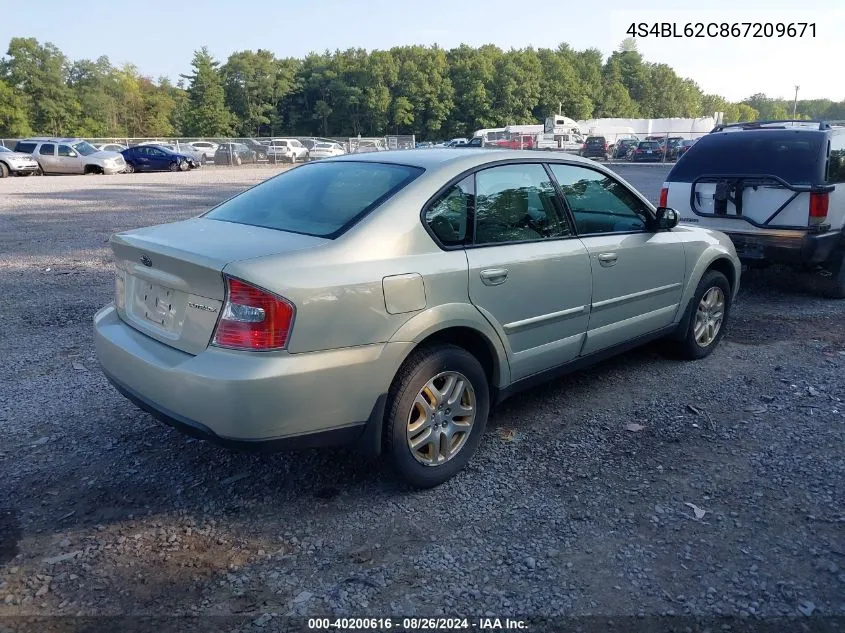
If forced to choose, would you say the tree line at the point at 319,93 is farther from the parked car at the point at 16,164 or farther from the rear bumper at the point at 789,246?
the rear bumper at the point at 789,246

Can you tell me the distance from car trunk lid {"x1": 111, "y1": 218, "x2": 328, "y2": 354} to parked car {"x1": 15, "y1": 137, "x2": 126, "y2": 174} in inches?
1210

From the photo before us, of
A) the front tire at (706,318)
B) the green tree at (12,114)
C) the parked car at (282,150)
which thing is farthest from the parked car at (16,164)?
the green tree at (12,114)

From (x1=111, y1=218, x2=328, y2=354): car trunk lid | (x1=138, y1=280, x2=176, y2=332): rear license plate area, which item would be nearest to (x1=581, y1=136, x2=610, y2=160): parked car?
(x1=111, y1=218, x2=328, y2=354): car trunk lid

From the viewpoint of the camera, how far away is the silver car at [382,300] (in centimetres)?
285

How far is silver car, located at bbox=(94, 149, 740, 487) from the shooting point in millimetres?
2846

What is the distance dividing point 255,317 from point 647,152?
4014 centimetres

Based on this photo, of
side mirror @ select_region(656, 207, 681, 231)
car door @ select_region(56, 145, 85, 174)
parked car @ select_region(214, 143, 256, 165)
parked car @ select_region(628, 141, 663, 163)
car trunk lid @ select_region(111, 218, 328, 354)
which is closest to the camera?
car trunk lid @ select_region(111, 218, 328, 354)

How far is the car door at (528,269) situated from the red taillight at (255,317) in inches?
41.6

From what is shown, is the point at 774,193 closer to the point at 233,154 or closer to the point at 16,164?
the point at 16,164

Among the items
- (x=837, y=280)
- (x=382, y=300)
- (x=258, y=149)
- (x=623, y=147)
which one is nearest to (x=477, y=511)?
(x=382, y=300)

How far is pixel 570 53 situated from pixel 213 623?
125426 mm

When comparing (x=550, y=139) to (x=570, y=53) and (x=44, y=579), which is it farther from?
(x=570, y=53)

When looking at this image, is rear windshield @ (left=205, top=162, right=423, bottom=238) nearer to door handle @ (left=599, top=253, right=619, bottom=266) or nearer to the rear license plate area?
the rear license plate area

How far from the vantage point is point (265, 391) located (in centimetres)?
278
